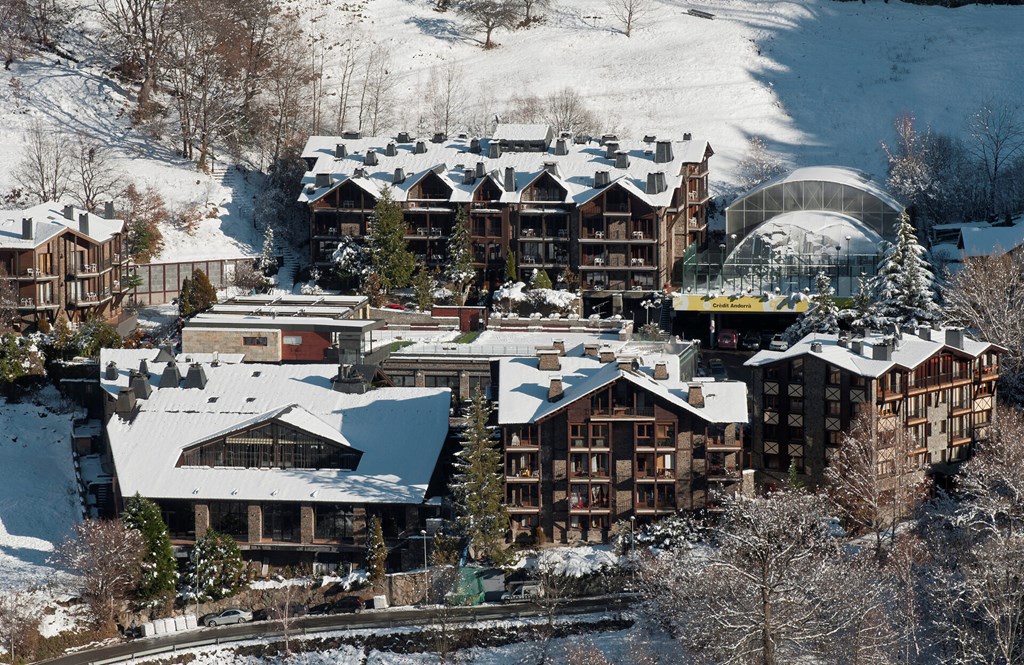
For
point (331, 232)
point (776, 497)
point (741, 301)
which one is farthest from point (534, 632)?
point (331, 232)

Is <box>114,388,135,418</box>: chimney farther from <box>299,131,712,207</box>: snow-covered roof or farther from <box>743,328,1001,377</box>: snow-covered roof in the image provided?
<box>299,131,712,207</box>: snow-covered roof

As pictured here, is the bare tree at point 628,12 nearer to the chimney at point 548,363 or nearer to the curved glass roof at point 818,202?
the curved glass roof at point 818,202

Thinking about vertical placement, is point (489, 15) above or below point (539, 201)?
above

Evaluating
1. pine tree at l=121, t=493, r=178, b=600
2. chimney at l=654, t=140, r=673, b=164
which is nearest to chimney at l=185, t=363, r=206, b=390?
pine tree at l=121, t=493, r=178, b=600

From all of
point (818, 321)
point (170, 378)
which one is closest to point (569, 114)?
point (818, 321)

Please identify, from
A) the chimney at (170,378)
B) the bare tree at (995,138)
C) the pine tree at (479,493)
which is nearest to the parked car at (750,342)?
the bare tree at (995,138)

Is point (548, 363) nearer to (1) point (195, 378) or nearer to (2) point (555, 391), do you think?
(2) point (555, 391)
